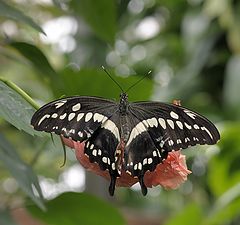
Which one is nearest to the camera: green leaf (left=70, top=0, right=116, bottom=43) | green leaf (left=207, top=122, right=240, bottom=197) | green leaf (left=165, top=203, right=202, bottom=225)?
green leaf (left=70, top=0, right=116, bottom=43)

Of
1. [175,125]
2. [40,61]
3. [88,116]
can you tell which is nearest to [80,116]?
[88,116]

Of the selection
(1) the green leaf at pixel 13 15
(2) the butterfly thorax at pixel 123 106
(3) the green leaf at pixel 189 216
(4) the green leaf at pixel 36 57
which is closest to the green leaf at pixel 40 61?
(4) the green leaf at pixel 36 57

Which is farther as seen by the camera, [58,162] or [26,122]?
[58,162]

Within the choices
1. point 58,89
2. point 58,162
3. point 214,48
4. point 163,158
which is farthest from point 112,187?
point 214,48

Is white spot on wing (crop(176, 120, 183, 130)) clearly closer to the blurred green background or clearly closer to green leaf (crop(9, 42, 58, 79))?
the blurred green background

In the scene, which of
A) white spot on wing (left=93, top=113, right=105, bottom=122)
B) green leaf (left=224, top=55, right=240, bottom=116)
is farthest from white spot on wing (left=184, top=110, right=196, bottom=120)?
green leaf (left=224, top=55, right=240, bottom=116)

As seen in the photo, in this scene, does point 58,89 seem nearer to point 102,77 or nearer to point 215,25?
point 102,77

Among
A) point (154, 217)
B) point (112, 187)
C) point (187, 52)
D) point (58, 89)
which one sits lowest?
point (112, 187)
